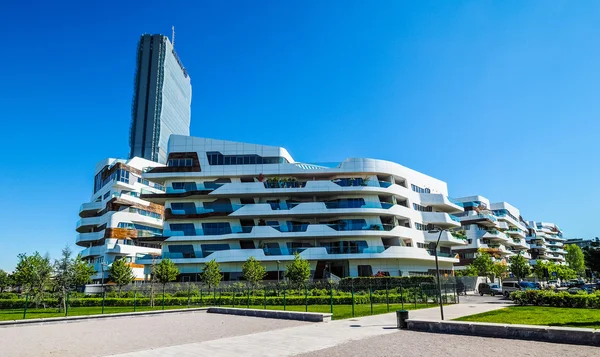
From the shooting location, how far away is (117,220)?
66.2 m

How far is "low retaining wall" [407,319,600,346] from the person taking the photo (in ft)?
43.8

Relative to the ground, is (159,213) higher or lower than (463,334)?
higher

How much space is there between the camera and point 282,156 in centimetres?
5697

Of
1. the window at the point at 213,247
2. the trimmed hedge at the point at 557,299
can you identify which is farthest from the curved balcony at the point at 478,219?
the trimmed hedge at the point at 557,299

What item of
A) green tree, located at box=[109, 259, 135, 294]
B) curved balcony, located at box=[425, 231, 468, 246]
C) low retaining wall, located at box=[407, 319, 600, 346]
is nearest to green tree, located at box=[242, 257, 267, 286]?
green tree, located at box=[109, 259, 135, 294]

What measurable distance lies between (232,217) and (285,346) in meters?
40.5

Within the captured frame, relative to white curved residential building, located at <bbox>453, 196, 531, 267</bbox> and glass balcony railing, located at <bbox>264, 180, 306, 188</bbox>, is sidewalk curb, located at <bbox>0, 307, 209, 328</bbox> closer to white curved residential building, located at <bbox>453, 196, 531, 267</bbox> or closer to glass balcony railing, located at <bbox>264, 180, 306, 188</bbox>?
glass balcony railing, located at <bbox>264, 180, 306, 188</bbox>

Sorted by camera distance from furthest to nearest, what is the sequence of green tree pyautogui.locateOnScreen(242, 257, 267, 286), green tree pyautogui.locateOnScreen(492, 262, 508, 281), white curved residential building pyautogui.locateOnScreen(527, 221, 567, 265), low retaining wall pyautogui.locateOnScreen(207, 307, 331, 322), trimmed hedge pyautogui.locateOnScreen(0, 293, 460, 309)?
1. white curved residential building pyautogui.locateOnScreen(527, 221, 567, 265)
2. green tree pyautogui.locateOnScreen(492, 262, 508, 281)
3. green tree pyautogui.locateOnScreen(242, 257, 267, 286)
4. trimmed hedge pyautogui.locateOnScreen(0, 293, 460, 309)
5. low retaining wall pyautogui.locateOnScreen(207, 307, 331, 322)

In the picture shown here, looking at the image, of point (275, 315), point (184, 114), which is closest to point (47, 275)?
point (275, 315)

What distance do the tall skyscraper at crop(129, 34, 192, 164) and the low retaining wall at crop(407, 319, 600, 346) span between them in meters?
128

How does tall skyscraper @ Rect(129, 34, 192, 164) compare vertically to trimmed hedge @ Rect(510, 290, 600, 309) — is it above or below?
above

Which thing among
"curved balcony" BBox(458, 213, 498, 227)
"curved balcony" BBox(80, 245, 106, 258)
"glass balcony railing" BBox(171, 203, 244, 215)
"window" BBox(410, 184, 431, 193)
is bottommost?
"curved balcony" BBox(80, 245, 106, 258)

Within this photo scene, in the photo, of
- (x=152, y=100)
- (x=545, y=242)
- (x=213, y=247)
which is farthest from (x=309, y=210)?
(x=545, y=242)

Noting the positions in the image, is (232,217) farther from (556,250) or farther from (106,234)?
(556,250)
